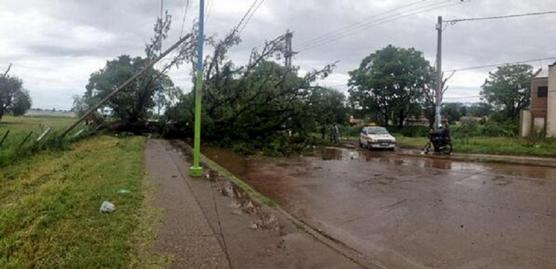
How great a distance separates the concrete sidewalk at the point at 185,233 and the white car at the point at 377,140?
664 inches

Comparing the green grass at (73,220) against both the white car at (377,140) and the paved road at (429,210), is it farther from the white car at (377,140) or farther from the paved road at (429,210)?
the white car at (377,140)

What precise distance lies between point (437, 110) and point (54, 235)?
69.5 feet

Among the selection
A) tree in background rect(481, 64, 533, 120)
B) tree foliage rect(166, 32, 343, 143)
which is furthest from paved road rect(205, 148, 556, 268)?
tree in background rect(481, 64, 533, 120)

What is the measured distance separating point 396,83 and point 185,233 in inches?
1717

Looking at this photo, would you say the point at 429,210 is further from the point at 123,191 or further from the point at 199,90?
the point at 199,90

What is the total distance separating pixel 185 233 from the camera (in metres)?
5.75

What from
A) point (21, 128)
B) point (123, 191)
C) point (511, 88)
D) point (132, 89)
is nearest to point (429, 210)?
point (123, 191)

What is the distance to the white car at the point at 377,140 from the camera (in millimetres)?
24498

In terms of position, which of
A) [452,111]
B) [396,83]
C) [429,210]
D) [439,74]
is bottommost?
[429,210]

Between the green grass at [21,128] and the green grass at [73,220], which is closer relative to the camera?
the green grass at [73,220]

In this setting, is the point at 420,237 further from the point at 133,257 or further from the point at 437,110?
the point at 437,110

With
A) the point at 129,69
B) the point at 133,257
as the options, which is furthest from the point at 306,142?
the point at 133,257

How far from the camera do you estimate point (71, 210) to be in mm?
6777

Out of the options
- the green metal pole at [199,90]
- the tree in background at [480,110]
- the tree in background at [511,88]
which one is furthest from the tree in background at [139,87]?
the tree in background at [480,110]
